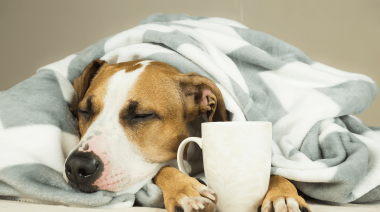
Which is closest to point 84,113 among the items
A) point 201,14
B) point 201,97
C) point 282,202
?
point 201,97

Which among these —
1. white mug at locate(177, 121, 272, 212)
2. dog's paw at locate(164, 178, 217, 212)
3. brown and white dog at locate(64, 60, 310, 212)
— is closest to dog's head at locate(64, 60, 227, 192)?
brown and white dog at locate(64, 60, 310, 212)

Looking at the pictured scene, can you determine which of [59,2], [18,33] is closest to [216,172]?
[59,2]

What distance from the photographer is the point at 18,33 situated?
2.50m

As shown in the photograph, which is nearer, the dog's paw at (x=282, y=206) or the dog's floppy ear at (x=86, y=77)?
the dog's paw at (x=282, y=206)

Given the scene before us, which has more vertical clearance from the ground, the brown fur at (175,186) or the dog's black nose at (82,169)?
the dog's black nose at (82,169)

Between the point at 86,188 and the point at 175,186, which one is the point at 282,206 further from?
the point at 86,188

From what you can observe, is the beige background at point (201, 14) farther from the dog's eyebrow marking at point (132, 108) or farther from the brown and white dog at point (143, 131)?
the dog's eyebrow marking at point (132, 108)

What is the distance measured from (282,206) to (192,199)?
8.4 inches

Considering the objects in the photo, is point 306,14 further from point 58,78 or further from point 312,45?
point 58,78

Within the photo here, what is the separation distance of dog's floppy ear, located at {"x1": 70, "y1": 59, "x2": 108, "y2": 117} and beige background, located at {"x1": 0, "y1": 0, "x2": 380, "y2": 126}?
3.97ft

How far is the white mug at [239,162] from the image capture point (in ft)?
1.97

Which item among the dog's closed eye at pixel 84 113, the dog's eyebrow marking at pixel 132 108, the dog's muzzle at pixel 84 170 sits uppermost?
the dog's eyebrow marking at pixel 132 108

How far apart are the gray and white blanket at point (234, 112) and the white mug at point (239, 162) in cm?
23

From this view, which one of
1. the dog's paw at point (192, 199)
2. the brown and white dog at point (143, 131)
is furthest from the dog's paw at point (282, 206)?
the dog's paw at point (192, 199)
